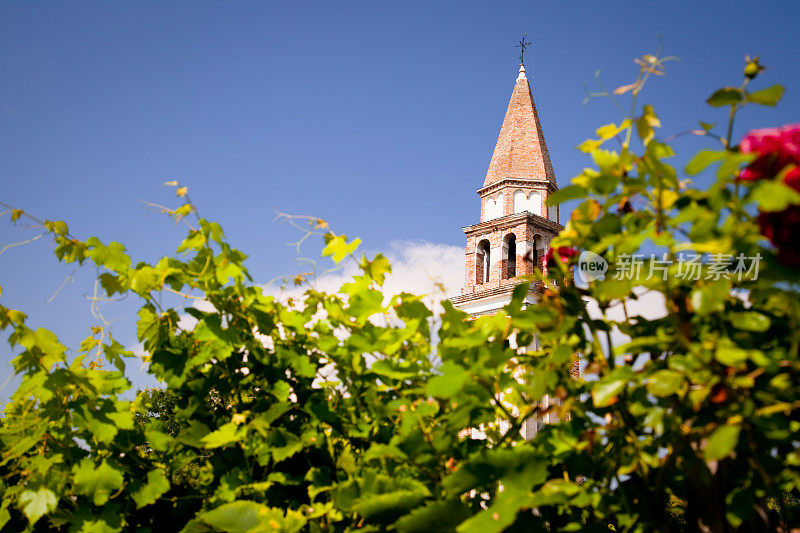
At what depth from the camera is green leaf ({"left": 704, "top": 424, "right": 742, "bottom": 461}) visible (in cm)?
79

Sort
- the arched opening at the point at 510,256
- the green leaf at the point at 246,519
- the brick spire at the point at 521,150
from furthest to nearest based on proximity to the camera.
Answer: the brick spire at the point at 521,150 → the arched opening at the point at 510,256 → the green leaf at the point at 246,519

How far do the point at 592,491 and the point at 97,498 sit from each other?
1086mm

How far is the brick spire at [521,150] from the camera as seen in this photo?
24.6 metres

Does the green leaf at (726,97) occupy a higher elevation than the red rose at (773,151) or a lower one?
higher

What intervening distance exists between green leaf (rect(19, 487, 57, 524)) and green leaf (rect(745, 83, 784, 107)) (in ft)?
5.23

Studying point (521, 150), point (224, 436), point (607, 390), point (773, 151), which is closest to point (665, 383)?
point (607, 390)

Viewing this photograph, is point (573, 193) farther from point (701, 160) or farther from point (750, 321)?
point (750, 321)

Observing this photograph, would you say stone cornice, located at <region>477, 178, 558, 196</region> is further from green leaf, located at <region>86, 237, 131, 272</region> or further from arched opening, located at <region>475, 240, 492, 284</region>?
green leaf, located at <region>86, 237, 131, 272</region>

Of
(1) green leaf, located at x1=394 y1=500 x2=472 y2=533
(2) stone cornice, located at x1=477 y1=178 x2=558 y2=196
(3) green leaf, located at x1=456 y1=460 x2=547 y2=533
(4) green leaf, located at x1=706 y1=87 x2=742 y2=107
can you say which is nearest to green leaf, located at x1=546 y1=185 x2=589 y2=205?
(4) green leaf, located at x1=706 y1=87 x2=742 y2=107

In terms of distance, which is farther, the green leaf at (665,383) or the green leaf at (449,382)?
the green leaf at (449,382)

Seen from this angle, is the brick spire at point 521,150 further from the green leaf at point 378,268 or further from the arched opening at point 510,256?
the green leaf at point 378,268

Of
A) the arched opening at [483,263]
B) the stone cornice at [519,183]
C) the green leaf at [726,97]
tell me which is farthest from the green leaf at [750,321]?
the stone cornice at [519,183]

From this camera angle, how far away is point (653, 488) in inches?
41.9

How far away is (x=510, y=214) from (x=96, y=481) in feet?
76.2
